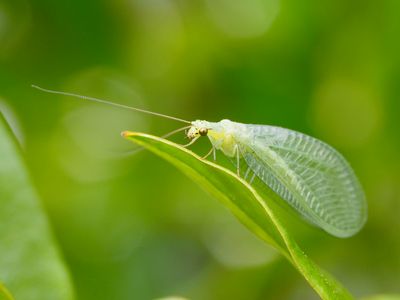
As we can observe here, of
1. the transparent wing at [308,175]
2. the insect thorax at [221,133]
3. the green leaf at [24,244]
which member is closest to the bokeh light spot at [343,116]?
the transparent wing at [308,175]

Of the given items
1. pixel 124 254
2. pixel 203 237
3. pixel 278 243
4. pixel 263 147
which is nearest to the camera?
pixel 278 243

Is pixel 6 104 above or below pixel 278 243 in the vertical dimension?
above

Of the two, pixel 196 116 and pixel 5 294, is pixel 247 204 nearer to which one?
pixel 5 294

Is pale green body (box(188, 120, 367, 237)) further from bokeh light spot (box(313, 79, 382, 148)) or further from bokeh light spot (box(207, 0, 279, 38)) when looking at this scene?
bokeh light spot (box(207, 0, 279, 38))

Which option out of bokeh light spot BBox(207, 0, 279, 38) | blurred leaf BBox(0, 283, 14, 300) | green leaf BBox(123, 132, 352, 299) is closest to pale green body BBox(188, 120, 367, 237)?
bokeh light spot BBox(207, 0, 279, 38)

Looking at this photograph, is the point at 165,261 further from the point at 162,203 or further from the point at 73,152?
the point at 73,152

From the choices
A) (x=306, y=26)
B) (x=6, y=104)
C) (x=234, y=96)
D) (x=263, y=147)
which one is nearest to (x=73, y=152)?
(x=6, y=104)

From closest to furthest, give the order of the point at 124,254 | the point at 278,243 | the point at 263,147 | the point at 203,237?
the point at 278,243 < the point at 263,147 < the point at 124,254 < the point at 203,237

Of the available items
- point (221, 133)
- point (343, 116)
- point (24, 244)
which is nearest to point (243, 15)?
point (343, 116)
